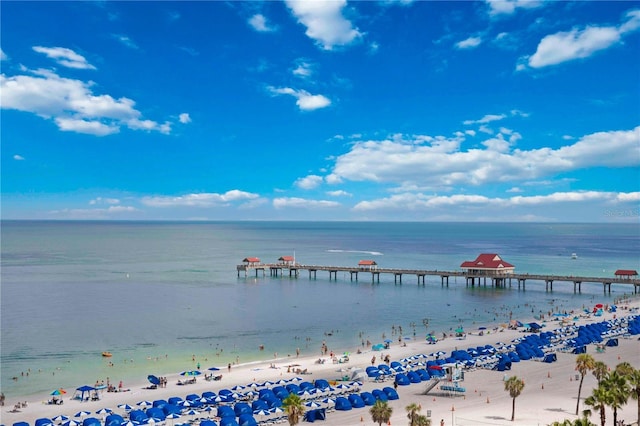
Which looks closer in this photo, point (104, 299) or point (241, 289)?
point (104, 299)

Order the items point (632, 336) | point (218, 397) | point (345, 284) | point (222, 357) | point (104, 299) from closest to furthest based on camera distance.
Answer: point (218, 397), point (222, 357), point (632, 336), point (104, 299), point (345, 284)

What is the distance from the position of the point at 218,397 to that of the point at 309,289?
60139 mm

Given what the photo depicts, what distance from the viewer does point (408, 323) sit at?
66.2m

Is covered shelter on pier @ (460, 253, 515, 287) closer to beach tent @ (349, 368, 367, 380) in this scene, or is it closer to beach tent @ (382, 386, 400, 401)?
beach tent @ (349, 368, 367, 380)

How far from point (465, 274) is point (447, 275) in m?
3.18

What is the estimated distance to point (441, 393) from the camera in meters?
37.1

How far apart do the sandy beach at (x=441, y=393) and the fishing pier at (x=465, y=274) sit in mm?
40440

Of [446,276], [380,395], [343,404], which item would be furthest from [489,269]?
[343,404]

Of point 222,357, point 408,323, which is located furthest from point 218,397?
point 408,323

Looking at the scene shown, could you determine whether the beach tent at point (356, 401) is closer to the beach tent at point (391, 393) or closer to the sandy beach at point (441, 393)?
the sandy beach at point (441, 393)

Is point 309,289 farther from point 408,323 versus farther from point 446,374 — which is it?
point 446,374

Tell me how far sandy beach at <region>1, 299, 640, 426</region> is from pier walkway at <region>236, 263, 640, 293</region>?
40.2 metres

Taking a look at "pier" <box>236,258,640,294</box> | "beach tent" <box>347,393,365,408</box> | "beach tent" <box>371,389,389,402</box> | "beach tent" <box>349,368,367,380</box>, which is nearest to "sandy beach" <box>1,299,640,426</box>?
"beach tent" <box>347,393,365,408</box>

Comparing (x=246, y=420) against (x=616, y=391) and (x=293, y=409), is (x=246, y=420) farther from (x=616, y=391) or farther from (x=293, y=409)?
(x=616, y=391)
